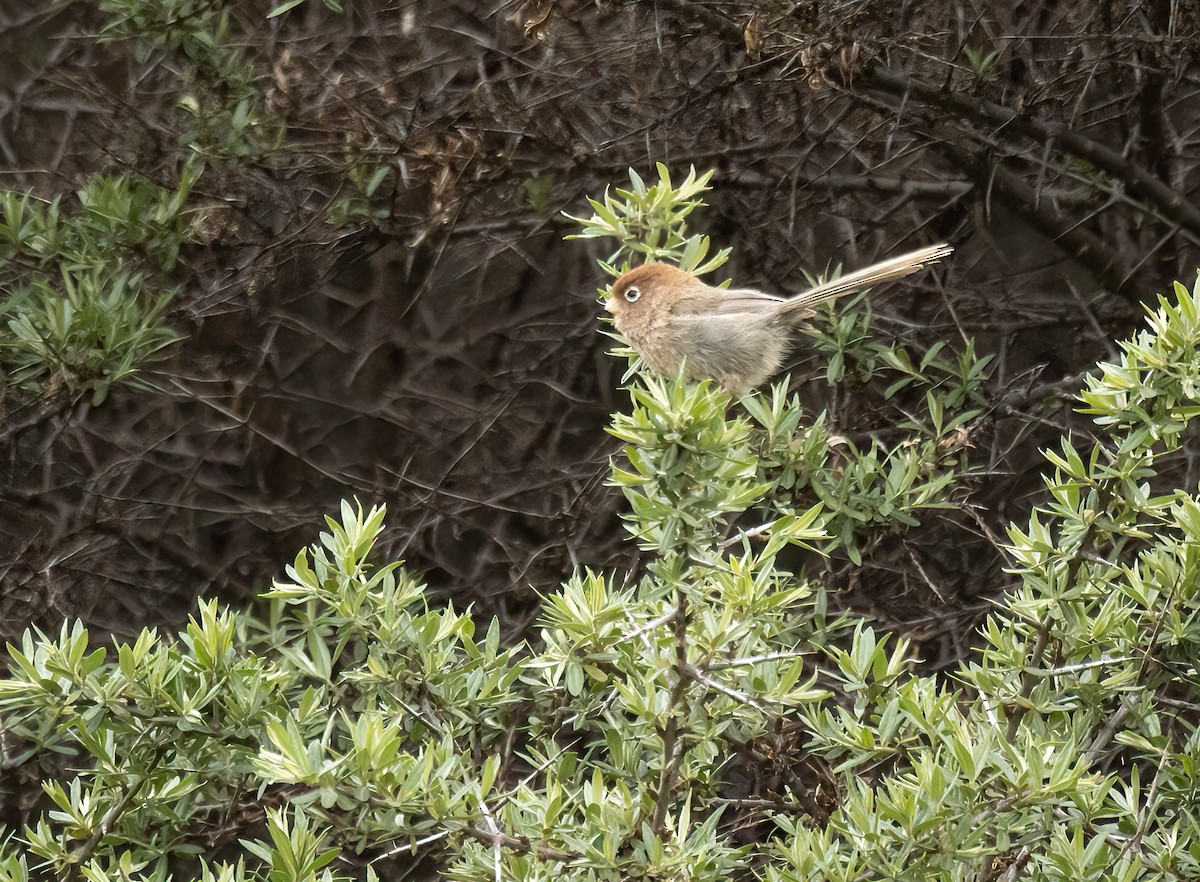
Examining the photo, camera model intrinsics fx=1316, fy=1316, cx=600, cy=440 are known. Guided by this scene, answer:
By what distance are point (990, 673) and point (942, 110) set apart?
2.30 metres

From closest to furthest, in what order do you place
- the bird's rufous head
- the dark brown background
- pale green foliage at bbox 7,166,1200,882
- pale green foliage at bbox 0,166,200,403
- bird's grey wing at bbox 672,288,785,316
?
1. pale green foliage at bbox 7,166,1200,882
2. the bird's rufous head
3. bird's grey wing at bbox 672,288,785,316
4. pale green foliage at bbox 0,166,200,403
5. the dark brown background

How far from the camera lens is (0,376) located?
13.5ft

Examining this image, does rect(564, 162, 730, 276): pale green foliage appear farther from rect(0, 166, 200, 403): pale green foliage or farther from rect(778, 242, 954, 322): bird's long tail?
rect(0, 166, 200, 403): pale green foliage

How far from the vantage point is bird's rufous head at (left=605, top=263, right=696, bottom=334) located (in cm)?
347

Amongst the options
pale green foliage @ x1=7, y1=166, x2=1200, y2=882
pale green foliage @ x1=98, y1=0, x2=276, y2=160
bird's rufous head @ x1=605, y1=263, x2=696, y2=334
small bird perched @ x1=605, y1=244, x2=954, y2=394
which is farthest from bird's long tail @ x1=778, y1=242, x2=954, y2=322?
pale green foliage @ x1=98, y1=0, x2=276, y2=160

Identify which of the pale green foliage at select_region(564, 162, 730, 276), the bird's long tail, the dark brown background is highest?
the pale green foliage at select_region(564, 162, 730, 276)

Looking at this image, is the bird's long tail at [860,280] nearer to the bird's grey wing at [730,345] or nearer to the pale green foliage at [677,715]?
the bird's grey wing at [730,345]

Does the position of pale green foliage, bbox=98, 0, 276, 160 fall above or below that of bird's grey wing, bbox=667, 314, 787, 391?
above

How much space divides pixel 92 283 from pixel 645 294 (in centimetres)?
184

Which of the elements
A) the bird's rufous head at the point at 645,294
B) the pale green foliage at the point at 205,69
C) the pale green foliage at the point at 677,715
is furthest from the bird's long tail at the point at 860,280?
the pale green foliage at the point at 205,69

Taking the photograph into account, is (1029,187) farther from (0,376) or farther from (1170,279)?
(0,376)

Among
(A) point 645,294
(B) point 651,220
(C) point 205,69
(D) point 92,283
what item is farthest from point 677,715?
(C) point 205,69

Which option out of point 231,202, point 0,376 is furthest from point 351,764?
point 231,202

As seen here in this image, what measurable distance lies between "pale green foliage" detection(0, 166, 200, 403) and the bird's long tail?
6.51 ft
